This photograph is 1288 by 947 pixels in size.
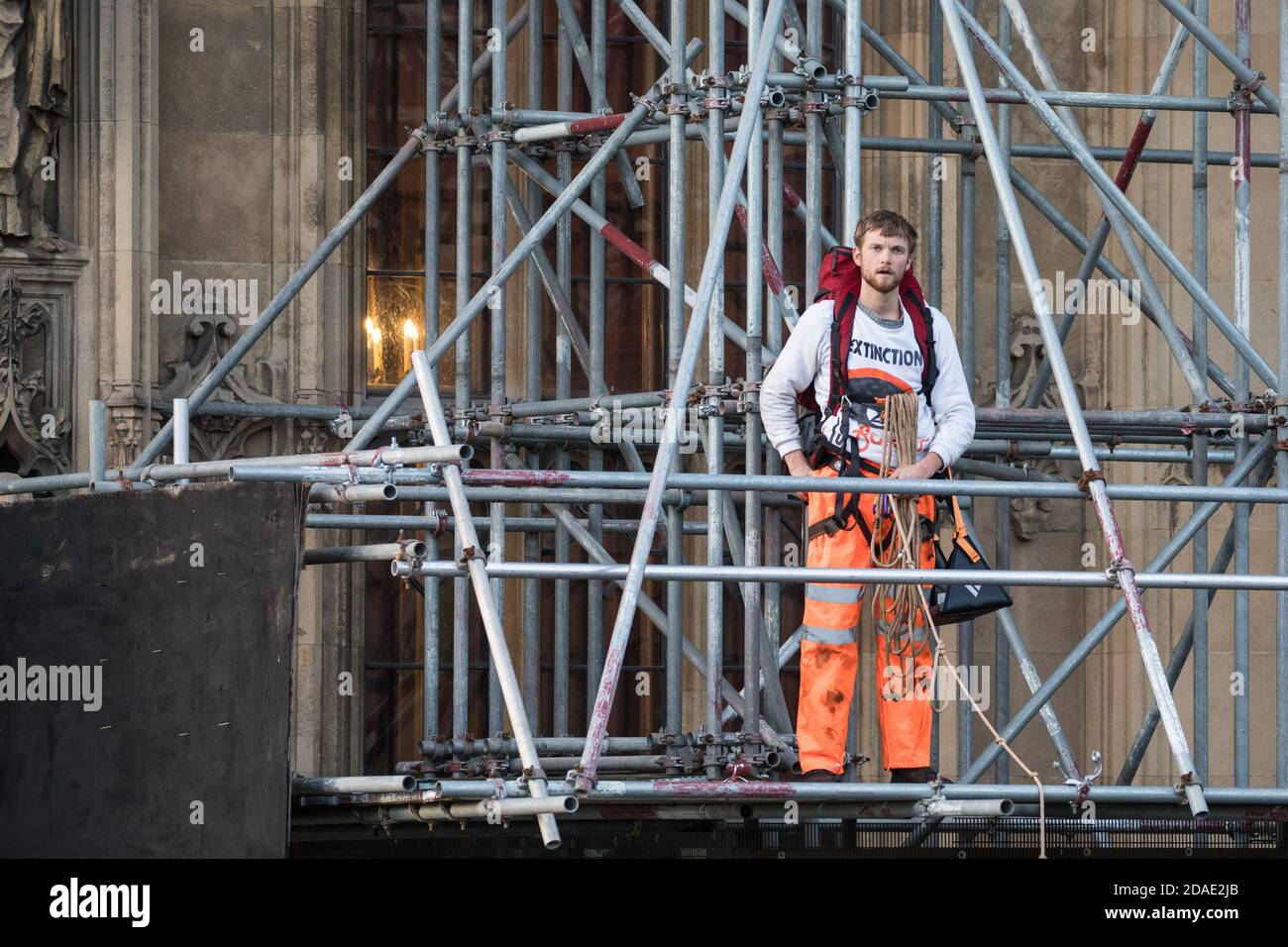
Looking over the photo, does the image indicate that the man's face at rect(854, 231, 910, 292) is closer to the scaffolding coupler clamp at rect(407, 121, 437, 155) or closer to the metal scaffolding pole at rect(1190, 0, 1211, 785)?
the metal scaffolding pole at rect(1190, 0, 1211, 785)

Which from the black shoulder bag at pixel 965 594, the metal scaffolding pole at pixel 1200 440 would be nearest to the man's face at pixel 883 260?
the black shoulder bag at pixel 965 594

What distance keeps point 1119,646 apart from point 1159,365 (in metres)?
1.71

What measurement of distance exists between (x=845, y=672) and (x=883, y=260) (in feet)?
5.48

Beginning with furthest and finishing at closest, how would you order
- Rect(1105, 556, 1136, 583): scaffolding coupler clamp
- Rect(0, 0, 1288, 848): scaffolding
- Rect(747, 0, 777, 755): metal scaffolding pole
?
Rect(747, 0, 777, 755): metal scaffolding pole → Rect(1105, 556, 1136, 583): scaffolding coupler clamp → Rect(0, 0, 1288, 848): scaffolding

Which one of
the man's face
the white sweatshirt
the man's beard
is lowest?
the white sweatshirt

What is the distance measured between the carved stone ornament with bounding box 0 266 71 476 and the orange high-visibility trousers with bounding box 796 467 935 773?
5.54m

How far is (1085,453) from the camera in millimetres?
10789

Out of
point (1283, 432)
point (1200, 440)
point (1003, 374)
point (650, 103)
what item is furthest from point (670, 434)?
point (1003, 374)

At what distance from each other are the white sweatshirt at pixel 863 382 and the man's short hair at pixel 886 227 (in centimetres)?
32

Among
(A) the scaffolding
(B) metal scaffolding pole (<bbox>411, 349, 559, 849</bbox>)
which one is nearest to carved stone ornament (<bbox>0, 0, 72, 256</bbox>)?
(A) the scaffolding

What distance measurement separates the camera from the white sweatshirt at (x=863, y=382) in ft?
36.6

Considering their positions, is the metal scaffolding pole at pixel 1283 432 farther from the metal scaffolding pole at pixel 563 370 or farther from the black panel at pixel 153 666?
the black panel at pixel 153 666

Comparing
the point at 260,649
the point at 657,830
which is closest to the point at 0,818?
the point at 260,649

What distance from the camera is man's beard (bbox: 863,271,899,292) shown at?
11.1 meters
